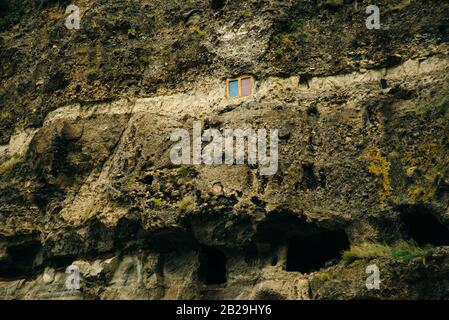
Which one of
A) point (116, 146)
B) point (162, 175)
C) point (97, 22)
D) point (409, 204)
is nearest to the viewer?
point (409, 204)

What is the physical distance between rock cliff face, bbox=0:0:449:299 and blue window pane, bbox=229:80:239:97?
285mm

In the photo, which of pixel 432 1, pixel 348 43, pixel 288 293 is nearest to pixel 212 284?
pixel 288 293

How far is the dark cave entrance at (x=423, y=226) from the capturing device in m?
22.5

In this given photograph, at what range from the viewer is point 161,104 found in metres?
26.0

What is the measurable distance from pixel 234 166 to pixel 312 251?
280 centimetres

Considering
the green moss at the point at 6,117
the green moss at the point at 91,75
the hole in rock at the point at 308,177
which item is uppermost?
the green moss at the point at 91,75

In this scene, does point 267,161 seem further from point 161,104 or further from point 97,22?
point 97,22

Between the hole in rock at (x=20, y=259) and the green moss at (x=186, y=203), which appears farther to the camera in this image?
the hole in rock at (x=20, y=259)

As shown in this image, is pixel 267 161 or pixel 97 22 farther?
pixel 97 22

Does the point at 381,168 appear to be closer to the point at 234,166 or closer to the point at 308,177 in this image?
the point at 308,177

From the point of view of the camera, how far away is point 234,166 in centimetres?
2362

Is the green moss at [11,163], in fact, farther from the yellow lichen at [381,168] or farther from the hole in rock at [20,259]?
the yellow lichen at [381,168]

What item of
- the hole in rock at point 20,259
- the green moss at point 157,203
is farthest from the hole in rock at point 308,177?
the hole in rock at point 20,259

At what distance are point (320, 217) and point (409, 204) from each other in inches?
76.2
